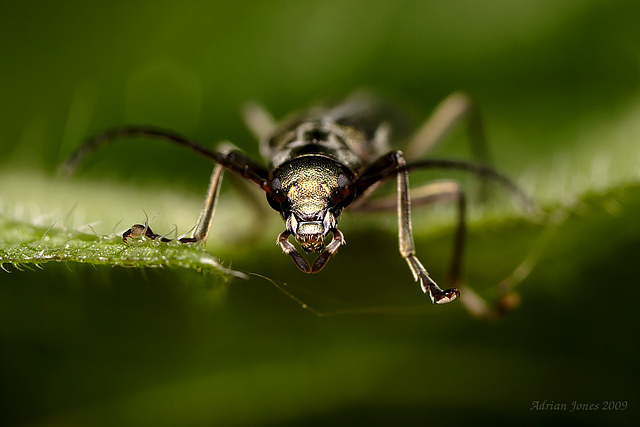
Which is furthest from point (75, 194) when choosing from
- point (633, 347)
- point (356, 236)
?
point (633, 347)

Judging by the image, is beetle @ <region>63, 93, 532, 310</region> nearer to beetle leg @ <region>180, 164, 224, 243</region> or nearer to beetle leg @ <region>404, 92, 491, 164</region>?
beetle leg @ <region>180, 164, 224, 243</region>

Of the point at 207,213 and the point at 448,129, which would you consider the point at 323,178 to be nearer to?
the point at 207,213

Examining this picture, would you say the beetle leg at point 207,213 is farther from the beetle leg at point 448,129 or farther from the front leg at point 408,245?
the beetle leg at point 448,129

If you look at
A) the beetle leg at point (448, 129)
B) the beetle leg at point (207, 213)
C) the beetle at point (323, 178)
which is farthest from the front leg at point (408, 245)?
the beetle leg at point (448, 129)

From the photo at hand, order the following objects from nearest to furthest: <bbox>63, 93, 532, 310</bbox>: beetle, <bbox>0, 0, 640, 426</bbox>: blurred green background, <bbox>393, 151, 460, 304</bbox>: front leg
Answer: <bbox>393, 151, 460, 304</bbox>: front leg → <bbox>63, 93, 532, 310</bbox>: beetle → <bbox>0, 0, 640, 426</bbox>: blurred green background

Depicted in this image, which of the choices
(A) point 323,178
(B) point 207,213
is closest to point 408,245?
(A) point 323,178

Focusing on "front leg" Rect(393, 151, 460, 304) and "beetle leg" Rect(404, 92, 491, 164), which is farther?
"beetle leg" Rect(404, 92, 491, 164)

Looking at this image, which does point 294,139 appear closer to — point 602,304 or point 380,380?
point 380,380

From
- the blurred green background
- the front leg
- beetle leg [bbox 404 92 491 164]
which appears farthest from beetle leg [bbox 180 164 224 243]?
beetle leg [bbox 404 92 491 164]
